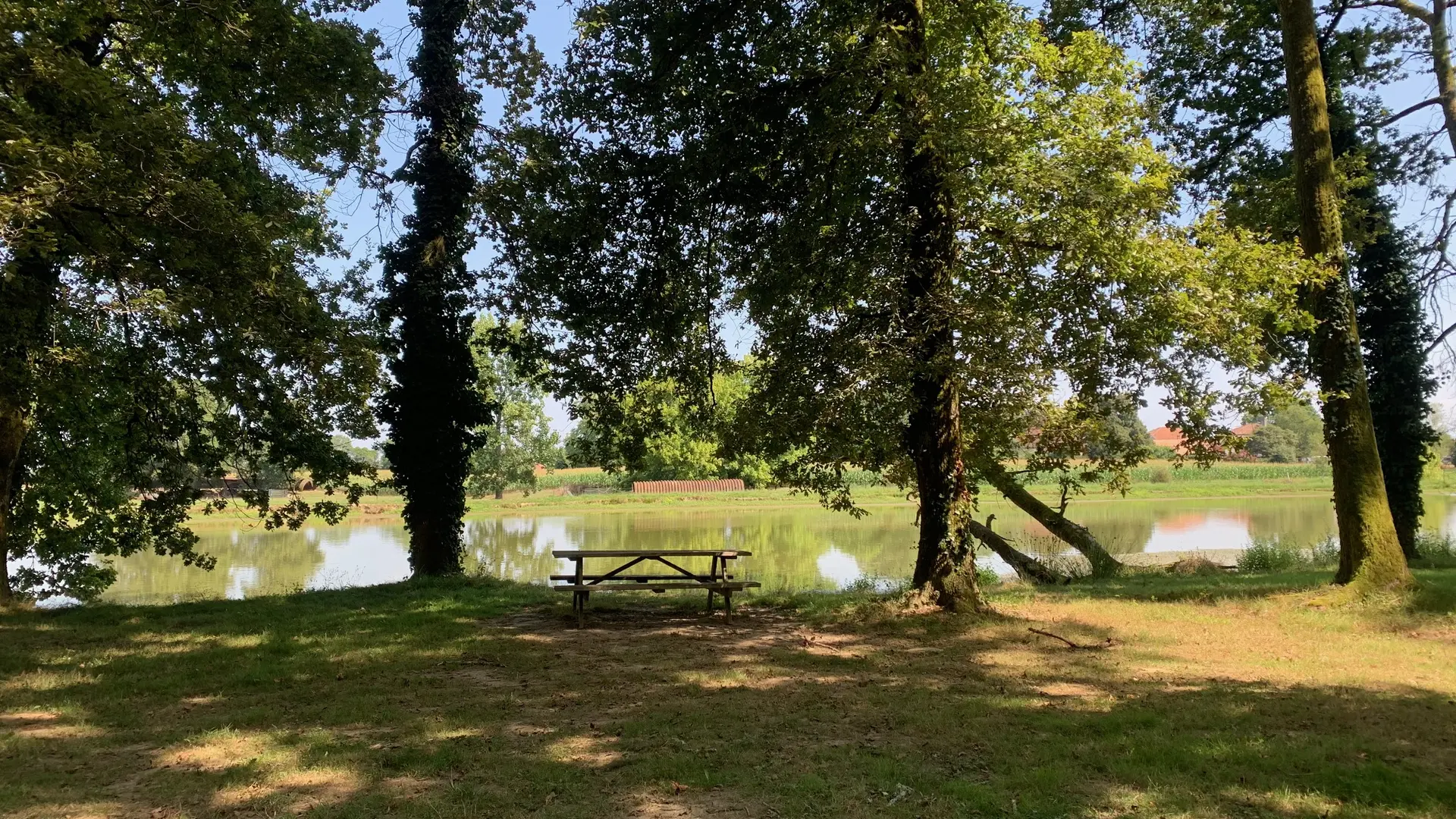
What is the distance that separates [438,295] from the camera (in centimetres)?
1289

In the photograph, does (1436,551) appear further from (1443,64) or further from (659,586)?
(659,586)

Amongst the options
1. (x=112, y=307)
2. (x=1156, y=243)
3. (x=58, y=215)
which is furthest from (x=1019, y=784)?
(x=112, y=307)

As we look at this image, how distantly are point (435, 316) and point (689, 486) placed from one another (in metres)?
41.2

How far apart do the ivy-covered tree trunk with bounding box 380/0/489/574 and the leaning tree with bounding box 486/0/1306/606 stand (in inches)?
141

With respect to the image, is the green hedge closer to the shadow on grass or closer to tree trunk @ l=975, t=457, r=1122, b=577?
tree trunk @ l=975, t=457, r=1122, b=577

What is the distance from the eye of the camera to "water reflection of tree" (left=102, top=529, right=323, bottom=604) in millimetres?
15062

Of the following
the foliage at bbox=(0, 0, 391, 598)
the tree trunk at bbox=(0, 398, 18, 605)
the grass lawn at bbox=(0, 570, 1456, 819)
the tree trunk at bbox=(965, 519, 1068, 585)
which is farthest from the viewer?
the tree trunk at bbox=(965, 519, 1068, 585)

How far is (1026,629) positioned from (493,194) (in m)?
8.57

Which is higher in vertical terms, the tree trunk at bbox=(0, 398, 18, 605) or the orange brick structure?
the tree trunk at bbox=(0, 398, 18, 605)

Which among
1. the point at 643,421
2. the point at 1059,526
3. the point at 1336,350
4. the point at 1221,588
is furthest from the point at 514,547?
the point at 1336,350

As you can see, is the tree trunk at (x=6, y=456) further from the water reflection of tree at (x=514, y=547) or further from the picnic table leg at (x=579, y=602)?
the picnic table leg at (x=579, y=602)

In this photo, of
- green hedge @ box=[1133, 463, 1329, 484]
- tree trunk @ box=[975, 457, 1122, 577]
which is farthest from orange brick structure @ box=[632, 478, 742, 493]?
tree trunk @ box=[975, 457, 1122, 577]

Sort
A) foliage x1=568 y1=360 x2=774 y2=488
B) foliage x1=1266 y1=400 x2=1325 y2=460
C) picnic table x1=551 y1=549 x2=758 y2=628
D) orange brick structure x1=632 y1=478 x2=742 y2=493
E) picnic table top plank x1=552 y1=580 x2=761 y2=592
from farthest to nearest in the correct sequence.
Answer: foliage x1=1266 y1=400 x2=1325 y2=460, orange brick structure x1=632 y1=478 x2=742 y2=493, foliage x1=568 y1=360 x2=774 y2=488, picnic table x1=551 y1=549 x2=758 y2=628, picnic table top plank x1=552 y1=580 x2=761 y2=592

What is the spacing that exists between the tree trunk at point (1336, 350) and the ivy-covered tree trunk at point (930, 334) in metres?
4.06
